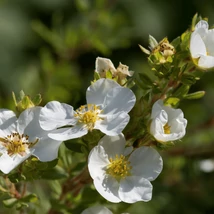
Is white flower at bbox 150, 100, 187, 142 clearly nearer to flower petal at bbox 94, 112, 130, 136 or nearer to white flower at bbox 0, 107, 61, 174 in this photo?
flower petal at bbox 94, 112, 130, 136

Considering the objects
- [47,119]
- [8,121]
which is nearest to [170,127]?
[47,119]

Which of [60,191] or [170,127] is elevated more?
[170,127]

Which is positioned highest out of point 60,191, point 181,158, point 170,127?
point 170,127

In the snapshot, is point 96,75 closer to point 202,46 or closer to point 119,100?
point 119,100

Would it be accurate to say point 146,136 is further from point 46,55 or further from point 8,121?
point 46,55

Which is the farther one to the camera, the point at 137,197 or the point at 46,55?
the point at 46,55

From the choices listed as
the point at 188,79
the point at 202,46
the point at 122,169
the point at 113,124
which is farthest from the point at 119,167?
the point at 202,46

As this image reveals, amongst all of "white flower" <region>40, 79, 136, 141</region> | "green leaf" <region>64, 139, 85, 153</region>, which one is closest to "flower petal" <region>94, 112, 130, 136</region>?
"white flower" <region>40, 79, 136, 141</region>
